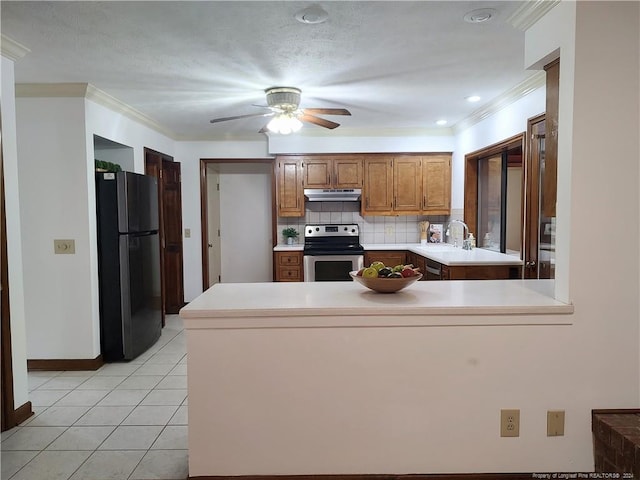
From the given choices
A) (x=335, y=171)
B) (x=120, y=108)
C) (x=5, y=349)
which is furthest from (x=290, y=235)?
(x=5, y=349)

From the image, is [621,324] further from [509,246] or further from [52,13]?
[52,13]

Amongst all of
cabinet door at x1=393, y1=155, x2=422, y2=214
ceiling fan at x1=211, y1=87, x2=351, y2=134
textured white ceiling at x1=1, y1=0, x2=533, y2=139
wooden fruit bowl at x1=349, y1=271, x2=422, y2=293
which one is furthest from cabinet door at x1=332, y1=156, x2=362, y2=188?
wooden fruit bowl at x1=349, y1=271, x2=422, y2=293

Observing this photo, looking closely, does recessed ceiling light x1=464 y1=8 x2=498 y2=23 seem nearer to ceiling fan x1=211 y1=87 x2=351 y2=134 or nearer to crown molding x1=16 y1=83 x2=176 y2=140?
ceiling fan x1=211 y1=87 x2=351 y2=134

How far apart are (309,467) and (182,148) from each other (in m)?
4.43

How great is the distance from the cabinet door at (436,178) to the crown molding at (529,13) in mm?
2970

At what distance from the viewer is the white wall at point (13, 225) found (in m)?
2.39

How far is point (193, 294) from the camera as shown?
541cm

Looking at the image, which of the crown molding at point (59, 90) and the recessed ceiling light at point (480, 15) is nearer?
the recessed ceiling light at point (480, 15)

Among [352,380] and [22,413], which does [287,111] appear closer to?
[352,380]

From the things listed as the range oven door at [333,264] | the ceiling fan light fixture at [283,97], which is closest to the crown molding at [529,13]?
the ceiling fan light fixture at [283,97]

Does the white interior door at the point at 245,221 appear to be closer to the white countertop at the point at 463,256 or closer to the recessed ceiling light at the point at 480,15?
the white countertop at the point at 463,256

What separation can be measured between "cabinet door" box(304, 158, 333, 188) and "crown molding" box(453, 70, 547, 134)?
1627 mm

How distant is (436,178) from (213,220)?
10.3ft

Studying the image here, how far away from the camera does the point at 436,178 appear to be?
5.16 metres
